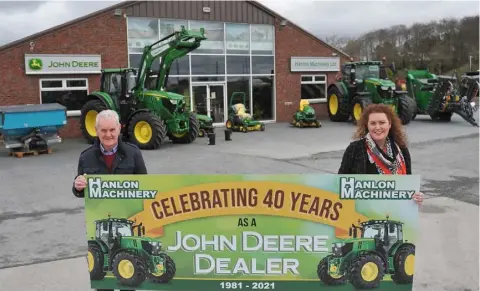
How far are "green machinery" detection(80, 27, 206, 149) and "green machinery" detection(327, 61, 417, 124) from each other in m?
8.23

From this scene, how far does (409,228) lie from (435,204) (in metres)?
4.31

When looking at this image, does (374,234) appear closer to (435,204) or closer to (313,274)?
(313,274)

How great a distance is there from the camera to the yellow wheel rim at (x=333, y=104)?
22.2 meters

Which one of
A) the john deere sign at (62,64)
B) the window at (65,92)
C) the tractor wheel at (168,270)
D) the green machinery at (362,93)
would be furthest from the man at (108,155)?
the green machinery at (362,93)

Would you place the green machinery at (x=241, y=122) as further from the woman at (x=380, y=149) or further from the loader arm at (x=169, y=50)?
the woman at (x=380, y=149)

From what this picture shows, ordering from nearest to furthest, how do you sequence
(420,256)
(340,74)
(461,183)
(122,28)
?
1. (420,256)
2. (461,183)
3. (122,28)
4. (340,74)

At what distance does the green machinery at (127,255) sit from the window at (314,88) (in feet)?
67.2

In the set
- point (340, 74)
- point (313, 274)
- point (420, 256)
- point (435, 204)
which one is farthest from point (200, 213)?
point (340, 74)

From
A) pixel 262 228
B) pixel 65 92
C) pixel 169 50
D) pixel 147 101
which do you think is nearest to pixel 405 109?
pixel 169 50

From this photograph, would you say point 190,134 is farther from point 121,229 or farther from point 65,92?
point 121,229

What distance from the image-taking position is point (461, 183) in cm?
875

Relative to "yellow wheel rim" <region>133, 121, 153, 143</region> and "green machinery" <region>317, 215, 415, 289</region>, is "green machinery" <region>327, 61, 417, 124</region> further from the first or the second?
"green machinery" <region>317, 215, 415, 289</region>

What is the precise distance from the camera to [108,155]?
3.44 m

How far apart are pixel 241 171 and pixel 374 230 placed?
6.89 meters
